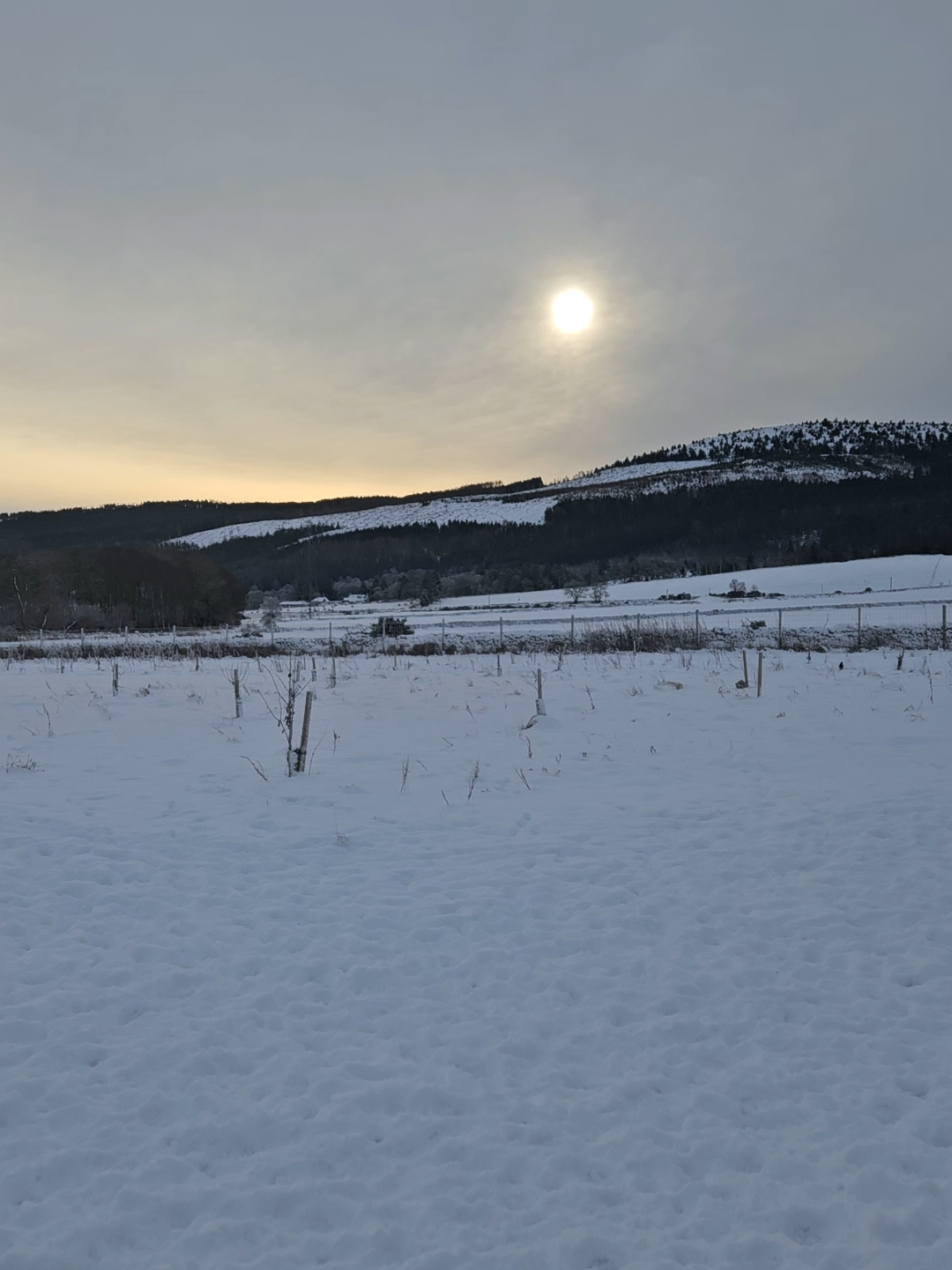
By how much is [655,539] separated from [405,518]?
2148 inches

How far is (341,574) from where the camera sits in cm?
10738

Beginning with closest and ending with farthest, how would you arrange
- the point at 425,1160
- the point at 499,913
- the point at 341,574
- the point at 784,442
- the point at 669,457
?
the point at 425,1160 < the point at 499,913 < the point at 341,574 < the point at 784,442 < the point at 669,457

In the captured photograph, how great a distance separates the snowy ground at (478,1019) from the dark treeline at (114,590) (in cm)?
4968

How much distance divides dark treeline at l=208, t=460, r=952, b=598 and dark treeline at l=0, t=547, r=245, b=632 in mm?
18116

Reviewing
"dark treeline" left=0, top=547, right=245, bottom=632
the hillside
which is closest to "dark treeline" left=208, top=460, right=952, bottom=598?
the hillside

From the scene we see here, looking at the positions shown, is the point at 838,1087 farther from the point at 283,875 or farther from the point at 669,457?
the point at 669,457

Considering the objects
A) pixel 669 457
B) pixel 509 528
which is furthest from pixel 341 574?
pixel 669 457

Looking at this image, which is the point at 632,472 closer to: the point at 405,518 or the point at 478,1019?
the point at 405,518

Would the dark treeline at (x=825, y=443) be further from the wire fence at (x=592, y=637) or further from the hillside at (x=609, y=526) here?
the wire fence at (x=592, y=637)

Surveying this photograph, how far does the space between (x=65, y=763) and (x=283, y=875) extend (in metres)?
5.19

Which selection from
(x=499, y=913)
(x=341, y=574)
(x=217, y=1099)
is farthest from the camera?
(x=341, y=574)

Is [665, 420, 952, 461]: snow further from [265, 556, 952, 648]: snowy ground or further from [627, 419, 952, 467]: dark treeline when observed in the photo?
[265, 556, 952, 648]: snowy ground

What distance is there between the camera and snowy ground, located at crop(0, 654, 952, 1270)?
2.97 meters

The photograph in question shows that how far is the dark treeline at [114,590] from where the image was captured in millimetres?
52562
